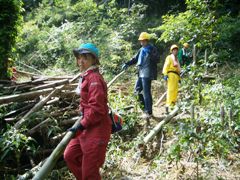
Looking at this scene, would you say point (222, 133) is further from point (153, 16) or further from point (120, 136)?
point (153, 16)

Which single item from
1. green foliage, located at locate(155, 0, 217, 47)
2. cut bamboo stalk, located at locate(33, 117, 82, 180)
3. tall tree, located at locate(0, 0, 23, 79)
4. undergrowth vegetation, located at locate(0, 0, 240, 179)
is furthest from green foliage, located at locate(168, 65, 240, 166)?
tall tree, located at locate(0, 0, 23, 79)

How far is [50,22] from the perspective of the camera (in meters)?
18.1

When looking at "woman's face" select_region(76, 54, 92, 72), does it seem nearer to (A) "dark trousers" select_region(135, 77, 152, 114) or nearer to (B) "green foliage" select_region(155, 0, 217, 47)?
(B) "green foliage" select_region(155, 0, 217, 47)

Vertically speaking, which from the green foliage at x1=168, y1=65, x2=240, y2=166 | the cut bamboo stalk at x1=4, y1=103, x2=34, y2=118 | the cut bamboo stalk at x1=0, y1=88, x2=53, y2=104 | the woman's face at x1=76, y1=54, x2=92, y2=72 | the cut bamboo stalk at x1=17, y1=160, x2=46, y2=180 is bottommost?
the cut bamboo stalk at x1=17, y1=160, x2=46, y2=180

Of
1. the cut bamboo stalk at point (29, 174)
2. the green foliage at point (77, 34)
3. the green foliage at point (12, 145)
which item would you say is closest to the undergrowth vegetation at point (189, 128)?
the green foliage at point (12, 145)

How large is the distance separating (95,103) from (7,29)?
456 cm

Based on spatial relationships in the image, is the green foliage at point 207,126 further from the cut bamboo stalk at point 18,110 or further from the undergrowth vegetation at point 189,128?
the cut bamboo stalk at point 18,110

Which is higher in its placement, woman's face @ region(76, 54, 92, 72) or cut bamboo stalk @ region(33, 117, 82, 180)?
woman's face @ region(76, 54, 92, 72)

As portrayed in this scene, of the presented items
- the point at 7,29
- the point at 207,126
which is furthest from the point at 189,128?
the point at 7,29

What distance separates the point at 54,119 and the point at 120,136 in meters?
1.93

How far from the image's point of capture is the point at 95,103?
3.92 meters

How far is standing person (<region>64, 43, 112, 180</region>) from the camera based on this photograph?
156 inches

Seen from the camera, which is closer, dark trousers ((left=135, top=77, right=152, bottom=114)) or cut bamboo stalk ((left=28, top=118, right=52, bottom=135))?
cut bamboo stalk ((left=28, top=118, right=52, bottom=135))

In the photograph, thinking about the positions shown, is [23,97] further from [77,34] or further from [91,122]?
[77,34]
